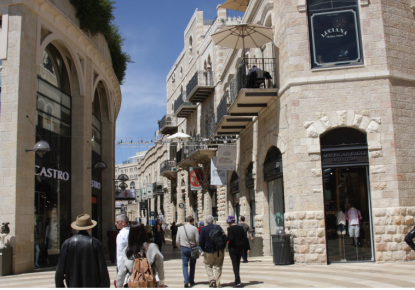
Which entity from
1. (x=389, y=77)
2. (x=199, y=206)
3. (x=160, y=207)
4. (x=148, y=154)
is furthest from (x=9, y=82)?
(x=148, y=154)

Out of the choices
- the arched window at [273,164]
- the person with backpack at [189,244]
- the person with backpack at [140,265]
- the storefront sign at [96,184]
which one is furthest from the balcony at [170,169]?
the person with backpack at [140,265]

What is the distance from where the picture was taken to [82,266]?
17.7ft

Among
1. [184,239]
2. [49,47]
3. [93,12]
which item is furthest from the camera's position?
[93,12]

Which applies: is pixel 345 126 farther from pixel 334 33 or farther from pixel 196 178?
pixel 196 178

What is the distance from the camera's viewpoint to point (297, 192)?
46.1ft

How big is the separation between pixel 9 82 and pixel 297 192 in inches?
379

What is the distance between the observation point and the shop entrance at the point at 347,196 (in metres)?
13.8

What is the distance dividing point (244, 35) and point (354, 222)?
7.82m

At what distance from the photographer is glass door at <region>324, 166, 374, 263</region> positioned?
45.1ft

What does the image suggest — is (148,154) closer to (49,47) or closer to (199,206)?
(199,206)

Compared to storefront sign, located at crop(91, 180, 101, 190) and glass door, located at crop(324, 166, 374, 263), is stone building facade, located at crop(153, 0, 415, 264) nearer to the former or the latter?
glass door, located at crop(324, 166, 374, 263)

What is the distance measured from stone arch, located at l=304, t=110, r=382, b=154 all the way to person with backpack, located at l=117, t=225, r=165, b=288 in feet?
30.3

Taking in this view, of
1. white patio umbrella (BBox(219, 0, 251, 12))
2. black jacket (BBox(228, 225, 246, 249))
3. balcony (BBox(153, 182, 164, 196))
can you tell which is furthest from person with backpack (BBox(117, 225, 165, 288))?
balcony (BBox(153, 182, 164, 196))

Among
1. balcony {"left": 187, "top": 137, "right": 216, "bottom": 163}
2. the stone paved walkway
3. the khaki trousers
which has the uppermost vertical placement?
balcony {"left": 187, "top": 137, "right": 216, "bottom": 163}
